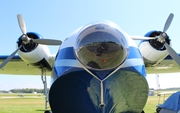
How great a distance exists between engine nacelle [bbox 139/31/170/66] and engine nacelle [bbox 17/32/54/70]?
4.46 metres

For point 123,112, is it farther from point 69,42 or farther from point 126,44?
point 69,42

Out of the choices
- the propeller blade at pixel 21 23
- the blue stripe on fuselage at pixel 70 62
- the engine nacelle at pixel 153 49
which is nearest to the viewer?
the blue stripe on fuselage at pixel 70 62

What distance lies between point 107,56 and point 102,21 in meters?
0.92

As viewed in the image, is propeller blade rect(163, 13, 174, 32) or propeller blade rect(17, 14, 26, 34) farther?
propeller blade rect(17, 14, 26, 34)

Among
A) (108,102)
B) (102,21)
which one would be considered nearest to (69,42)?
(102,21)

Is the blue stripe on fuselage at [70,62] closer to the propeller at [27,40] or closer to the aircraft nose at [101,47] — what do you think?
the aircraft nose at [101,47]

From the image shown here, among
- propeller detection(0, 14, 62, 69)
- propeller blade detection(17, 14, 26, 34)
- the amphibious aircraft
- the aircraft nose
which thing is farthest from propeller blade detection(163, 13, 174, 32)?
propeller blade detection(17, 14, 26, 34)

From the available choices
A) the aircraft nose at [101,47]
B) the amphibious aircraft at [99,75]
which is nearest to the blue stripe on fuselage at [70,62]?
the amphibious aircraft at [99,75]

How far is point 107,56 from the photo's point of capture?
4.56 meters

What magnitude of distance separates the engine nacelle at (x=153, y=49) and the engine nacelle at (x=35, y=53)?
14.6 feet

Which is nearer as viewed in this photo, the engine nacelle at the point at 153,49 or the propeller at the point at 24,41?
the propeller at the point at 24,41

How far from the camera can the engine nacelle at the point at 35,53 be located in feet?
34.8

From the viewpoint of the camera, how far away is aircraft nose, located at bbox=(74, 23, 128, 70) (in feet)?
14.9

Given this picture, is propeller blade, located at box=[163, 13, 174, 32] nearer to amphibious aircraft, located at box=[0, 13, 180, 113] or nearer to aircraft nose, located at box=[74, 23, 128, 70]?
amphibious aircraft, located at box=[0, 13, 180, 113]
